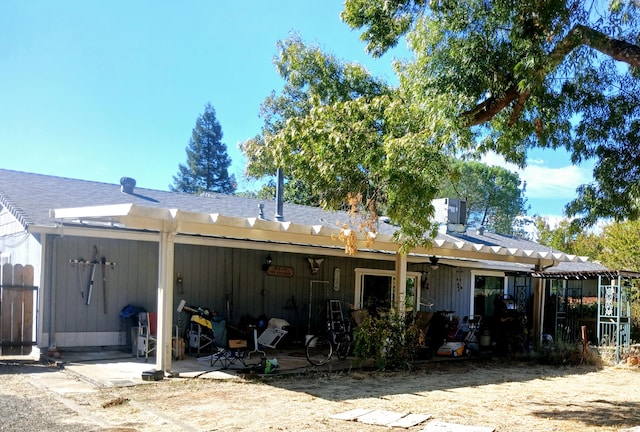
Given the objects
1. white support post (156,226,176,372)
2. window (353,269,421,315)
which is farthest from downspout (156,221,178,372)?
window (353,269,421,315)

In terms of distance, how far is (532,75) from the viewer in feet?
19.5

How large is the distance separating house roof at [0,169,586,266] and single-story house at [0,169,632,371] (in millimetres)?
23

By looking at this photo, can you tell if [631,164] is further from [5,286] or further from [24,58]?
[24,58]

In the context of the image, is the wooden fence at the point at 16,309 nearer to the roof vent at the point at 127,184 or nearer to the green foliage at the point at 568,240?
the roof vent at the point at 127,184

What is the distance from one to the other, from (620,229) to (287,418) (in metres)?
15.0

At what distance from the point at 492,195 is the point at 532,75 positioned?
1396 inches

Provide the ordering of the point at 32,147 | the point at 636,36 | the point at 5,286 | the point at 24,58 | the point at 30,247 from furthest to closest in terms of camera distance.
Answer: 1. the point at 32,147
2. the point at 24,58
3. the point at 30,247
4. the point at 5,286
5. the point at 636,36

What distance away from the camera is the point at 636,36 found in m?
6.51

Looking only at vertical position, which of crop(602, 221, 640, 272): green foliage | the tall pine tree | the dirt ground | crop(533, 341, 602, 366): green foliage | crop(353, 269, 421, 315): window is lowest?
crop(533, 341, 602, 366): green foliage

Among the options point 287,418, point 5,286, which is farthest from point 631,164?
point 5,286

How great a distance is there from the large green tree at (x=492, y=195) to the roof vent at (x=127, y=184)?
95.5ft

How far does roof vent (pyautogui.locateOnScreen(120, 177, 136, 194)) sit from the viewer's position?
11.9m

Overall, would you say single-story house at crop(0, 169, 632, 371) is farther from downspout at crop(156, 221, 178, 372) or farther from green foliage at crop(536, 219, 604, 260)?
green foliage at crop(536, 219, 604, 260)

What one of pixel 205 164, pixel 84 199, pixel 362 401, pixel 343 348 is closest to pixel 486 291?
pixel 343 348
